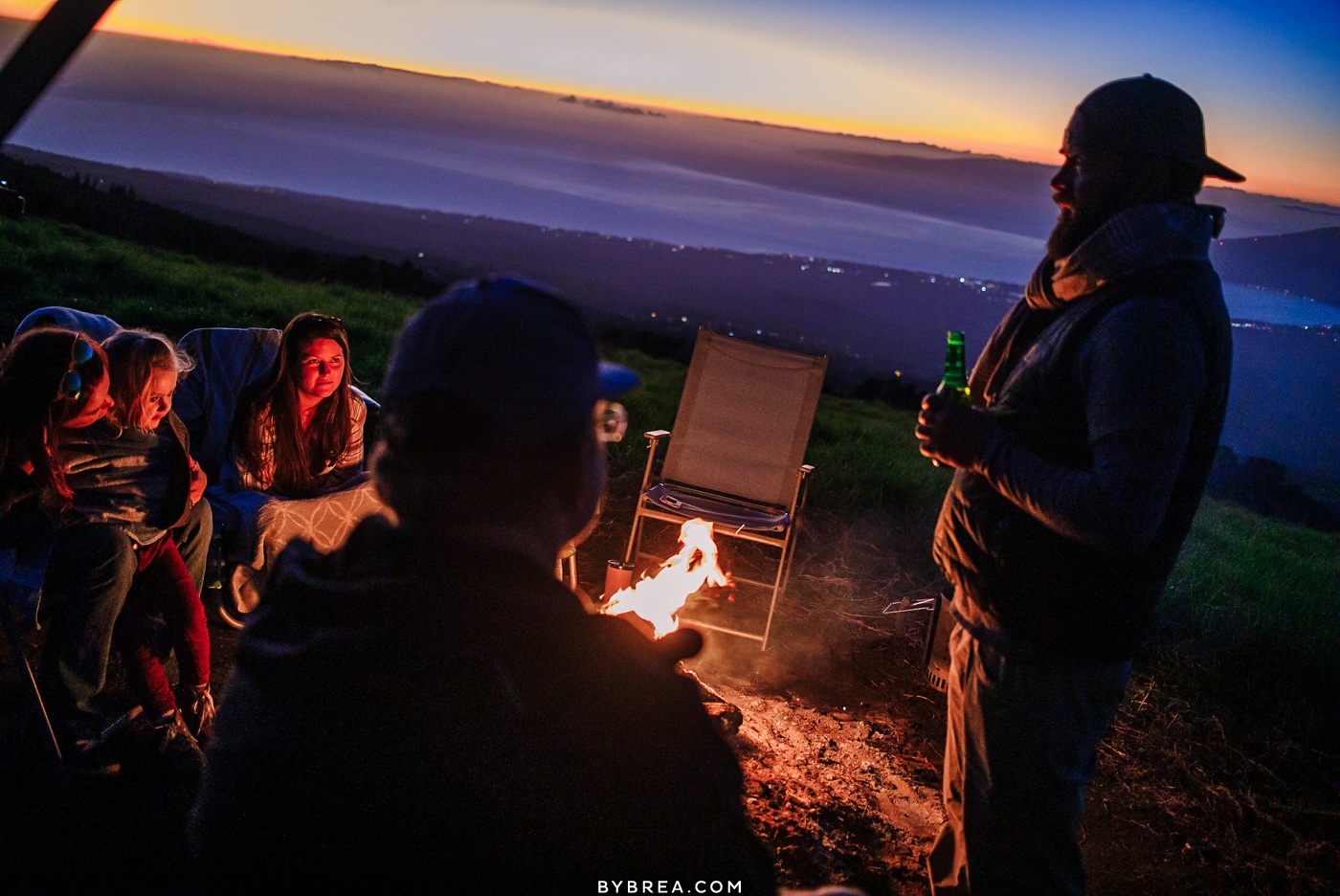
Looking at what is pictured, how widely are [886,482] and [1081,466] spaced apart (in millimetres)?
5422

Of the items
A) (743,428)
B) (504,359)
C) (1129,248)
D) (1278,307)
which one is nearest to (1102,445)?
(1129,248)

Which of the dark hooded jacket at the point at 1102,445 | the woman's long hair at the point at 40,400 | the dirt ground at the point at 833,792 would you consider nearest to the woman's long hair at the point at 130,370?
the woman's long hair at the point at 40,400

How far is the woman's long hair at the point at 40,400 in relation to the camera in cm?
266

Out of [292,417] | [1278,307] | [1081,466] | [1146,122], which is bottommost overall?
[292,417]

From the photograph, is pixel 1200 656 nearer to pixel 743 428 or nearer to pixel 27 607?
pixel 743 428

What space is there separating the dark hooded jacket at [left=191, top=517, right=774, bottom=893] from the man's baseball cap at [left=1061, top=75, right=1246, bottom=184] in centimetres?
156

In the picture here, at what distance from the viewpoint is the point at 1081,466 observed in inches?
70.6

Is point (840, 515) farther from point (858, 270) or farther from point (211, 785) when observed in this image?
point (858, 270)

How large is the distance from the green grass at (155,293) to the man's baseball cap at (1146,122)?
6764 mm

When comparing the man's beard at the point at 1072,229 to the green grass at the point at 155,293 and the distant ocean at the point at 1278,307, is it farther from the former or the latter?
the distant ocean at the point at 1278,307

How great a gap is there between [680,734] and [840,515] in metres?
5.46

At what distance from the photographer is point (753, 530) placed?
456 cm

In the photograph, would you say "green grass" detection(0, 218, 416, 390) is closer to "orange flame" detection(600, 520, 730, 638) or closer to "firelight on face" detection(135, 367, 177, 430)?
"orange flame" detection(600, 520, 730, 638)

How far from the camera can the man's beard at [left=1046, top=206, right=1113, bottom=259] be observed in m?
Answer: 1.83
